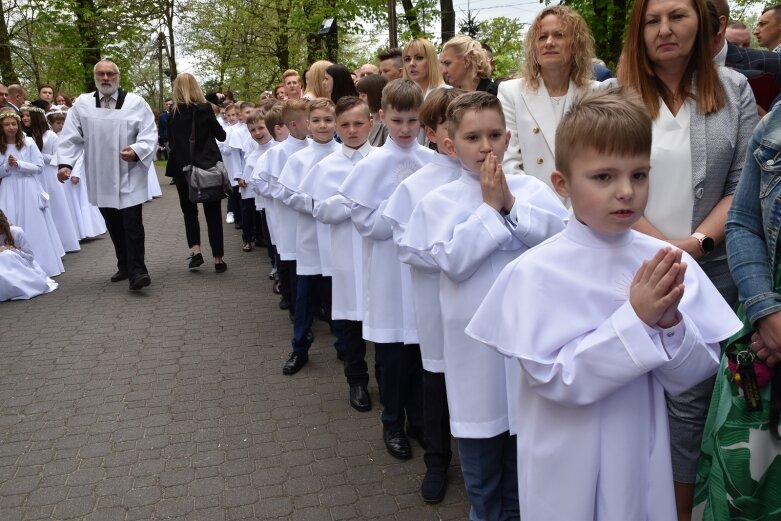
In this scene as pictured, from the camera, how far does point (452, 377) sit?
3.28 metres

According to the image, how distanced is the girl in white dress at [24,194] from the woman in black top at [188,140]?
217cm

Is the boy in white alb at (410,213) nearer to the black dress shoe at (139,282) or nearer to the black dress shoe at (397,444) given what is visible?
the black dress shoe at (397,444)

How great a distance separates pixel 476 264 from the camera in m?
3.06

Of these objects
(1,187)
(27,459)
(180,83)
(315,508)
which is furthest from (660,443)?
(1,187)

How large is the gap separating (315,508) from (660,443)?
214 centimetres

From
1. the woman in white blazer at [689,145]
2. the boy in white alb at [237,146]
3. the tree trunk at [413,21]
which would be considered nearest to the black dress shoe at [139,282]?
the boy in white alb at [237,146]

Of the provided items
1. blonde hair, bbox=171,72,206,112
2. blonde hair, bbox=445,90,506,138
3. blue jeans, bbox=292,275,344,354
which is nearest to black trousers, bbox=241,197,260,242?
blonde hair, bbox=171,72,206,112

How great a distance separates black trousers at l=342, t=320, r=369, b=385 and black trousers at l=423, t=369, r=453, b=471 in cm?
137

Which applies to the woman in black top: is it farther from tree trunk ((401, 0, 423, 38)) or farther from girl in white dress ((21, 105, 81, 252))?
tree trunk ((401, 0, 423, 38))

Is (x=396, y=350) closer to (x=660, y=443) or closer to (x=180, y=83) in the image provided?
(x=660, y=443)

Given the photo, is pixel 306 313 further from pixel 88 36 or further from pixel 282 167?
pixel 88 36

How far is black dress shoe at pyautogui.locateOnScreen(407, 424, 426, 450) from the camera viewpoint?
4512mm

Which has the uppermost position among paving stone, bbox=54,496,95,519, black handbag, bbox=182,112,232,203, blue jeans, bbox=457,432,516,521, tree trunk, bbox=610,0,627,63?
tree trunk, bbox=610,0,627,63

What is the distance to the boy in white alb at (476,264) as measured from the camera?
10.2 ft
